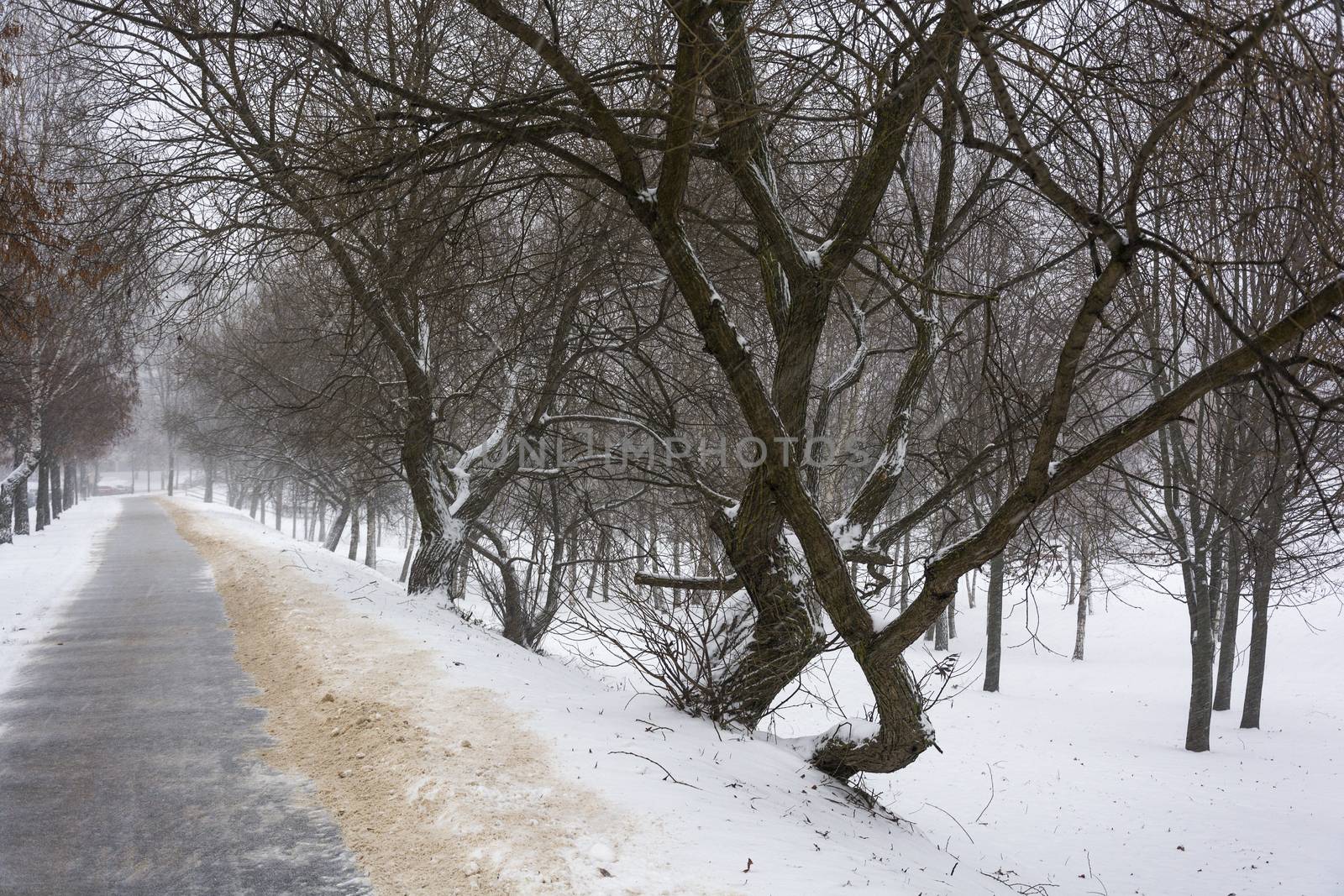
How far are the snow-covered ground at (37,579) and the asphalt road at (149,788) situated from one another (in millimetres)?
395

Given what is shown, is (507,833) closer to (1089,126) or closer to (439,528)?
(1089,126)

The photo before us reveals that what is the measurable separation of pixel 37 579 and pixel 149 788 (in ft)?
42.3

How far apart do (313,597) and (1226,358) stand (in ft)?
33.5

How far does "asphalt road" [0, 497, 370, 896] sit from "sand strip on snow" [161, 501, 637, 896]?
0.19 m

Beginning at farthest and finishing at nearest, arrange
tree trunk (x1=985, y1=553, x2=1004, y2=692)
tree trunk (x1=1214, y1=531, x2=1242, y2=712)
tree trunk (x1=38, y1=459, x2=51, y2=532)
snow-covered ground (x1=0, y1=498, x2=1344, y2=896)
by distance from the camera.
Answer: tree trunk (x1=38, y1=459, x2=51, y2=532), tree trunk (x1=985, y1=553, x2=1004, y2=692), tree trunk (x1=1214, y1=531, x2=1242, y2=712), snow-covered ground (x1=0, y1=498, x2=1344, y2=896)

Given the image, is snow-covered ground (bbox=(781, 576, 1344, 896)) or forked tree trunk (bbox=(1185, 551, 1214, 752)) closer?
snow-covered ground (bbox=(781, 576, 1344, 896))

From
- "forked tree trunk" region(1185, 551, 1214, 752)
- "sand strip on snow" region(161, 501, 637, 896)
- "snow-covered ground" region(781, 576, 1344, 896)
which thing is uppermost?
"sand strip on snow" region(161, 501, 637, 896)

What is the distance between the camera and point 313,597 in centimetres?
1112

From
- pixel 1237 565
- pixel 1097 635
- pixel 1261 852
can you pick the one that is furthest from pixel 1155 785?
pixel 1097 635

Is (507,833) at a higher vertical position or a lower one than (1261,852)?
higher

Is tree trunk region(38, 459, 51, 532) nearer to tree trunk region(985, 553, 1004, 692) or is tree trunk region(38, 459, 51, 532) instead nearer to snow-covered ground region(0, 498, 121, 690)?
snow-covered ground region(0, 498, 121, 690)

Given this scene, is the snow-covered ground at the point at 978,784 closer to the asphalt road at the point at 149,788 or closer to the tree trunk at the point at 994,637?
the tree trunk at the point at 994,637

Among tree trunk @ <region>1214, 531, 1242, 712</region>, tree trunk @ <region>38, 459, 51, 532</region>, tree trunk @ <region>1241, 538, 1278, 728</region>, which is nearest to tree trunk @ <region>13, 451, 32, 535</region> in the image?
tree trunk @ <region>38, 459, 51, 532</region>

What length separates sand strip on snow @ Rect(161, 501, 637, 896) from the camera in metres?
3.95
